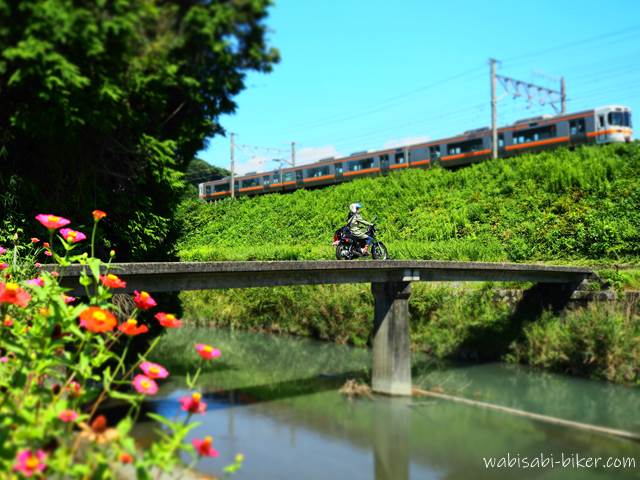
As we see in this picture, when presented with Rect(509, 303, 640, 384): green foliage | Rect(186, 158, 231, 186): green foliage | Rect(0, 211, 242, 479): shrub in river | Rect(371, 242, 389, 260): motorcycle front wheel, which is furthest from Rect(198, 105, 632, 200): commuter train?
Rect(0, 211, 242, 479): shrub in river

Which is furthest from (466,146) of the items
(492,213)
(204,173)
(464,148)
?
(204,173)

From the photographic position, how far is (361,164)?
36.8 metres

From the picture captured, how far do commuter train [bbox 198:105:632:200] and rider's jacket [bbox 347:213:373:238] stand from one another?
17649 mm

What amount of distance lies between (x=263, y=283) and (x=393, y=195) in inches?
776

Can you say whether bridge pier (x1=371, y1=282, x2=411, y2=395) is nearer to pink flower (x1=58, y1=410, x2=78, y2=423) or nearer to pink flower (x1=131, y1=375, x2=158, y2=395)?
pink flower (x1=131, y1=375, x2=158, y2=395)

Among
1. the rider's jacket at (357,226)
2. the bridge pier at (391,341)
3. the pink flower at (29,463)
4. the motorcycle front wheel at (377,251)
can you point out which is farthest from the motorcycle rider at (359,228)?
the pink flower at (29,463)

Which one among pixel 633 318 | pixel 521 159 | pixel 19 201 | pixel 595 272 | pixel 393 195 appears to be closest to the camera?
pixel 19 201

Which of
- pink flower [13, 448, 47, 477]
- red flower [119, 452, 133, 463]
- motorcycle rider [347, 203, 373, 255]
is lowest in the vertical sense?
red flower [119, 452, 133, 463]

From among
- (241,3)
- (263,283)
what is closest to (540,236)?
(263,283)

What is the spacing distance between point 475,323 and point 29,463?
1418 centimetres

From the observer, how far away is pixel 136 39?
2979 millimetres

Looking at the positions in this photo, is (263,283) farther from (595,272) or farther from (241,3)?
(595,272)

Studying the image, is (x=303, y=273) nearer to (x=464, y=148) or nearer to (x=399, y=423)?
(x=399, y=423)
